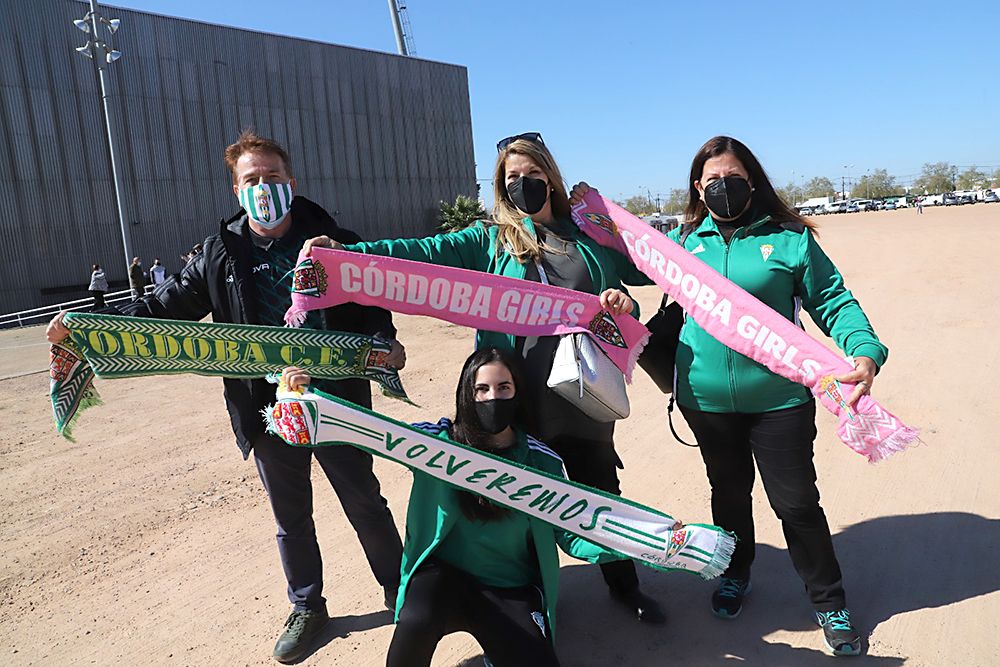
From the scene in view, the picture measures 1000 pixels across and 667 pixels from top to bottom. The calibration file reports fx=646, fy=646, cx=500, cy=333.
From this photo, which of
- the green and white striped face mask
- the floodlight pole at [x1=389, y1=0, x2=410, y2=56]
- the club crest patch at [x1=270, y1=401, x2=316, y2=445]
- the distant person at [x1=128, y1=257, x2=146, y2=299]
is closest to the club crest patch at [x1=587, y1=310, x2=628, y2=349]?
the club crest patch at [x1=270, y1=401, x2=316, y2=445]

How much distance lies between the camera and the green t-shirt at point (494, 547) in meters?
2.88

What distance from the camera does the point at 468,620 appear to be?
2713 mm

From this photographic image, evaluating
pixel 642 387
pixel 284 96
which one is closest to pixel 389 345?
pixel 642 387

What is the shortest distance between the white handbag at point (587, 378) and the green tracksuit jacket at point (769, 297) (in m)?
0.47

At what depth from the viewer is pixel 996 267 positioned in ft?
48.4

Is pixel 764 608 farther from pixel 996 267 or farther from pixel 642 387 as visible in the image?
pixel 996 267

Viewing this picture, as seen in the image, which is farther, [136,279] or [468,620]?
[136,279]

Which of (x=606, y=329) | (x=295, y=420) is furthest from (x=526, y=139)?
(x=295, y=420)

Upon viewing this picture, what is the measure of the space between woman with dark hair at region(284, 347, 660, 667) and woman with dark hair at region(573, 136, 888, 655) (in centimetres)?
83

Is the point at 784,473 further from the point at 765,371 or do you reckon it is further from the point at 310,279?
the point at 310,279

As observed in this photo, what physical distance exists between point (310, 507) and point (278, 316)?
1.06 m

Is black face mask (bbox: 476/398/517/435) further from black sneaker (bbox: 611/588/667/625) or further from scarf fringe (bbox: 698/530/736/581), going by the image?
black sneaker (bbox: 611/588/667/625)

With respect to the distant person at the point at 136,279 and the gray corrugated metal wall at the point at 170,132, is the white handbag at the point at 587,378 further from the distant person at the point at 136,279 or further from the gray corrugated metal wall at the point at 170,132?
the gray corrugated metal wall at the point at 170,132

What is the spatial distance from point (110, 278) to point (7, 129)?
23.3 feet
